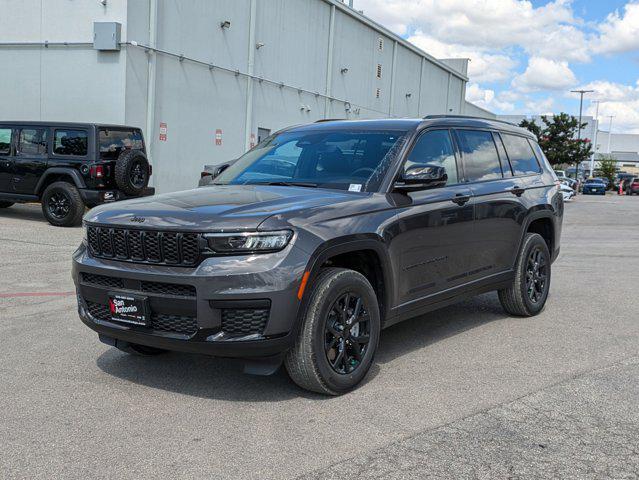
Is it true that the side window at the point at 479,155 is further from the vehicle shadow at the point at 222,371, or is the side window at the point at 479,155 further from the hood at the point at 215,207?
the hood at the point at 215,207

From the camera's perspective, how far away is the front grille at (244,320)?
404cm

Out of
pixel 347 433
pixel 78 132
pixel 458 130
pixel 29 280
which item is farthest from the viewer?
pixel 78 132

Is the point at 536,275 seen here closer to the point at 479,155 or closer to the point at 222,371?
the point at 479,155

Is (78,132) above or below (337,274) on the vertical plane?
above

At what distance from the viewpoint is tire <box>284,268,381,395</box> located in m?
4.21

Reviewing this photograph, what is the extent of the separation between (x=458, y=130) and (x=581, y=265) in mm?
5859

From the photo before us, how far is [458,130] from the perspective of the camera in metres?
5.98

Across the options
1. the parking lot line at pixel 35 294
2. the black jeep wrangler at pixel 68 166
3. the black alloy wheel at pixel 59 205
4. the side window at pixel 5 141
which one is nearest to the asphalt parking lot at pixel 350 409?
the parking lot line at pixel 35 294

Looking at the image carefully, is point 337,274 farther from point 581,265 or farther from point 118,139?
point 118,139

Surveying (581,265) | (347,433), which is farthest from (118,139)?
(347,433)

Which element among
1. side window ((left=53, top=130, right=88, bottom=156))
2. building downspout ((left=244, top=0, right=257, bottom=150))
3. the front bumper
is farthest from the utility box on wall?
the front bumper

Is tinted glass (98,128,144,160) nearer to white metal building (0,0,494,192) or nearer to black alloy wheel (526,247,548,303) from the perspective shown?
white metal building (0,0,494,192)

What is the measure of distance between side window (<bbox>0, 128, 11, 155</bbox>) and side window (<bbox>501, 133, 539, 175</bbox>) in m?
10.6

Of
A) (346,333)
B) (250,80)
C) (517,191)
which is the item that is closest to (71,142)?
(517,191)
